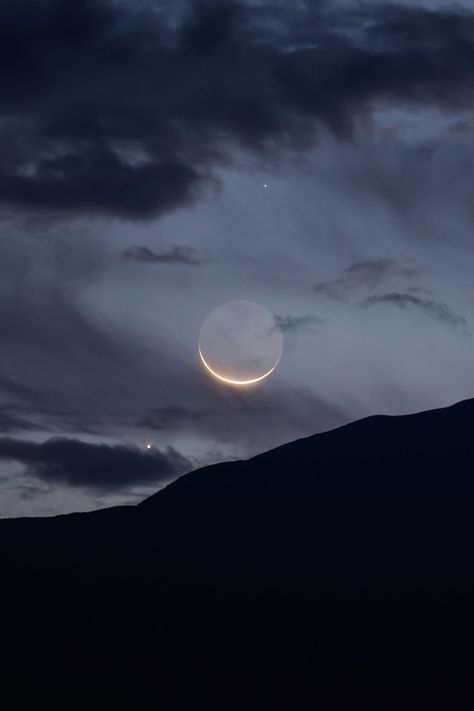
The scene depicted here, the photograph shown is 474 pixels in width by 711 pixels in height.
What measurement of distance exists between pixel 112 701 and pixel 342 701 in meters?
46.7

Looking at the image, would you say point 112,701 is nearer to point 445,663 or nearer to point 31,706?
point 31,706

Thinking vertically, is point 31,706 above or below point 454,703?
above

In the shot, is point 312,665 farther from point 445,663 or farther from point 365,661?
point 445,663

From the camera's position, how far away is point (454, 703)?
564ft

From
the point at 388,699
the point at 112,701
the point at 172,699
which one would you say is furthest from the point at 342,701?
the point at 112,701

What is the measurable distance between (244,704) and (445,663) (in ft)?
132

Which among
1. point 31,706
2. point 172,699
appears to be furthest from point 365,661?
point 31,706

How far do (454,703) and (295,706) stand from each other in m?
32.3

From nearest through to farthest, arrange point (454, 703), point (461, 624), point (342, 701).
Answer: point (454, 703)
point (342, 701)
point (461, 624)

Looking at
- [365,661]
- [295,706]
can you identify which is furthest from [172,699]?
[365,661]

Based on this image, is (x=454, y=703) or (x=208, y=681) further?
(x=208, y=681)

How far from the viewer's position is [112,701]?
19438 cm

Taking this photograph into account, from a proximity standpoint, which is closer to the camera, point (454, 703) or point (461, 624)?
point (454, 703)

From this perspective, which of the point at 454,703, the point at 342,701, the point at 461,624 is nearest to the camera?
the point at 454,703
